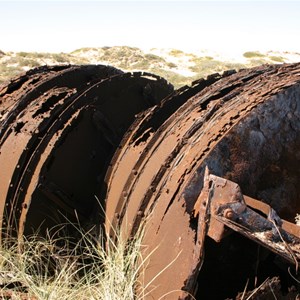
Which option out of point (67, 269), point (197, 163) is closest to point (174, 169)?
point (197, 163)

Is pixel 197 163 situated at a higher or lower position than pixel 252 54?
higher

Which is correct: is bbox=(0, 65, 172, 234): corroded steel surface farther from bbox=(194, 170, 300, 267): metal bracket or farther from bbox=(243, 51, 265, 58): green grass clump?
bbox=(243, 51, 265, 58): green grass clump

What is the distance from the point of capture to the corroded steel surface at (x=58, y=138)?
3492 millimetres

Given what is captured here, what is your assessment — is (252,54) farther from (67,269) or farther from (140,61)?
(67,269)

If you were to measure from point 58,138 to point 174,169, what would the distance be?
1229 millimetres

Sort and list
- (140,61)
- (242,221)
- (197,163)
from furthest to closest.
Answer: (140,61), (197,163), (242,221)

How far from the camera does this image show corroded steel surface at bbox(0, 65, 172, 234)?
349 centimetres

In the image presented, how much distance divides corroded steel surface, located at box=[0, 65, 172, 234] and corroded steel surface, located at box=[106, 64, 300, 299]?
50 centimetres

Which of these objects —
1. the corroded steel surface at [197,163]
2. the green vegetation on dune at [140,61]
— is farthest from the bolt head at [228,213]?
the green vegetation on dune at [140,61]

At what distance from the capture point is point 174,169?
2.69 meters

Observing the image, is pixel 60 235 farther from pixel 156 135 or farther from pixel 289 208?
pixel 289 208

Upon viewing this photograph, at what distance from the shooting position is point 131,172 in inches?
→ 121

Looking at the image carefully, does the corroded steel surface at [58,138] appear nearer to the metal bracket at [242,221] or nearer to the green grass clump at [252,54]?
the metal bracket at [242,221]

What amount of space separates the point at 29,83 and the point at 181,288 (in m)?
2.55
